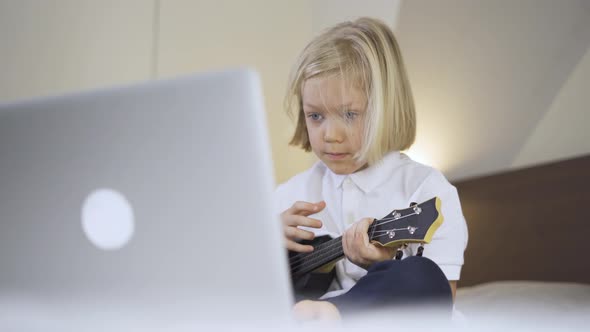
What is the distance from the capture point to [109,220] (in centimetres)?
45

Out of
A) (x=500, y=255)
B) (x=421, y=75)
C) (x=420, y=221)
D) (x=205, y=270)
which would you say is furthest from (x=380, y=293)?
(x=500, y=255)

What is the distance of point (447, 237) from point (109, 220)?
2.26 feet

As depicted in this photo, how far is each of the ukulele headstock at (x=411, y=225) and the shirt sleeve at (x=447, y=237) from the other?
0.43 feet

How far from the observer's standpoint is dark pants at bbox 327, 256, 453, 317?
2.23 ft

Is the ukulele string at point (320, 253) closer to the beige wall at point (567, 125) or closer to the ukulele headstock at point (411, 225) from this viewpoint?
the ukulele headstock at point (411, 225)

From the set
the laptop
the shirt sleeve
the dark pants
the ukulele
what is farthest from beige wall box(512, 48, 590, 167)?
the laptop

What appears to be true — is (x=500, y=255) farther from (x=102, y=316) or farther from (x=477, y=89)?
(x=102, y=316)

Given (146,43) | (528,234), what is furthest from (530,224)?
(146,43)

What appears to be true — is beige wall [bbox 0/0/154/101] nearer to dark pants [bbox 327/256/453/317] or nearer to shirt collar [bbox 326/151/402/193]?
shirt collar [bbox 326/151/402/193]

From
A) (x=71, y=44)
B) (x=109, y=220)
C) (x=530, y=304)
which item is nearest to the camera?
(x=109, y=220)

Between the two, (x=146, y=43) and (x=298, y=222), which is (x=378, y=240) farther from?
(x=146, y=43)

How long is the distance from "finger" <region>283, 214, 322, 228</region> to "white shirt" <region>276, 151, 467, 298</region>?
0.26 feet

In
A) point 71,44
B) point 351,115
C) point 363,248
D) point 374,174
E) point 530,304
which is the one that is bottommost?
point 530,304

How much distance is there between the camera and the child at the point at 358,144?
1050 millimetres
